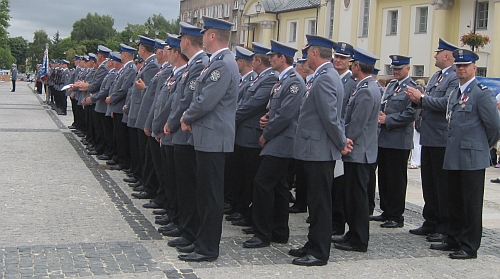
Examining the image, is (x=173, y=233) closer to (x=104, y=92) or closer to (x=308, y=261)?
(x=308, y=261)

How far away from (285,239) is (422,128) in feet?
Answer: 7.32

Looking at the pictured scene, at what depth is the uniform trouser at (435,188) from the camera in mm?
8172

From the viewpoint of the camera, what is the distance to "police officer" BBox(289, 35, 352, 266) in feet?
22.1

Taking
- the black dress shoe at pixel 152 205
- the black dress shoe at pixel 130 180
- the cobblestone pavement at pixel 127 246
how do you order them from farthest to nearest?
the black dress shoe at pixel 130 180, the black dress shoe at pixel 152 205, the cobblestone pavement at pixel 127 246

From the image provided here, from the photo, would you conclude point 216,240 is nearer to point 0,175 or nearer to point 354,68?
point 354,68

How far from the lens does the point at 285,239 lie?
25.2 feet

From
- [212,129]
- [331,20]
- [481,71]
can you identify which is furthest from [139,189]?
[331,20]

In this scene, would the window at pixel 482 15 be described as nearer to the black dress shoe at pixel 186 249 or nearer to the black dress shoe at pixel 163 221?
the black dress shoe at pixel 163 221

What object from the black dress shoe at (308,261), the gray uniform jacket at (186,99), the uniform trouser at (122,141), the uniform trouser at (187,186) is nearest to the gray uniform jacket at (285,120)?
the uniform trouser at (187,186)

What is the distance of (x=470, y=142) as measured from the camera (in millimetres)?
7344

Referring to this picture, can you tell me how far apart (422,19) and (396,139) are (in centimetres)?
2786

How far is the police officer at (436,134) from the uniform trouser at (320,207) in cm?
188

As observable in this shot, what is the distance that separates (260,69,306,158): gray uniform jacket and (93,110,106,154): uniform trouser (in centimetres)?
774

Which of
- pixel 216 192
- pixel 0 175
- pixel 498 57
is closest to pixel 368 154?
pixel 216 192
